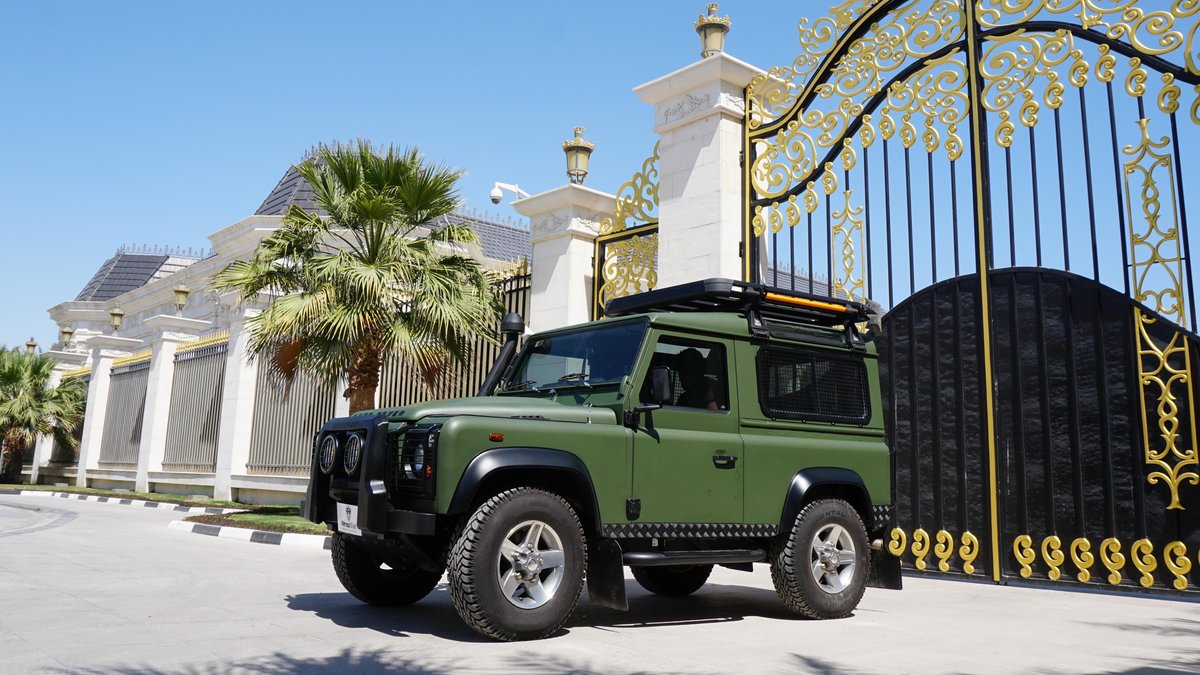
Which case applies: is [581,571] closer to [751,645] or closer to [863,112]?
[751,645]

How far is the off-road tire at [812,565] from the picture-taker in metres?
6.14

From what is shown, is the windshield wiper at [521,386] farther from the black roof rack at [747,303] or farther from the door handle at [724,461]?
the door handle at [724,461]

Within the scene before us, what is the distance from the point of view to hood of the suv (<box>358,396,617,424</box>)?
529 cm

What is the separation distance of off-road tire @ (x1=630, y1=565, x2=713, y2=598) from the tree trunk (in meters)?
6.56

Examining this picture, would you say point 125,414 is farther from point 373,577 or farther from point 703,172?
point 373,577

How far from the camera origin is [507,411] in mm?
5340

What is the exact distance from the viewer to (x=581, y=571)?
5.25m

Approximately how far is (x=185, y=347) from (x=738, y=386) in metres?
20.3

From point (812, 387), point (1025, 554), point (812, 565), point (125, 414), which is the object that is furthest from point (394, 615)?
point (125, 414)

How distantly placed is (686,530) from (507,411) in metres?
1.40

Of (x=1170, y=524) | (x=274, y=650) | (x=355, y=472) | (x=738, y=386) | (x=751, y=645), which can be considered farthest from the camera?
(x=1170, y=524)

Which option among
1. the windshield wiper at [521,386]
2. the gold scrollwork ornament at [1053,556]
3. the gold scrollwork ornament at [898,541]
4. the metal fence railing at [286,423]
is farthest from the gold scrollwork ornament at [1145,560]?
the metal fence railing at [286,423]

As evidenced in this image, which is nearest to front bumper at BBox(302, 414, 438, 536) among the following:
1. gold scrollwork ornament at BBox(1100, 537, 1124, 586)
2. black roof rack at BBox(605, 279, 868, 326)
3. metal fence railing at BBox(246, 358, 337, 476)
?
black roof rack at BBox(605, 279, 868, 326)

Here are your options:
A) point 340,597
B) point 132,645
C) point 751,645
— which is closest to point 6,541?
point 340,597
